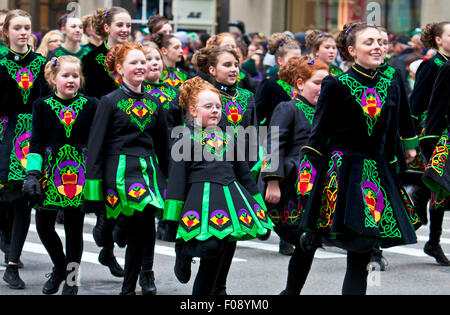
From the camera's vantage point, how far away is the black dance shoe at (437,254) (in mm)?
9289

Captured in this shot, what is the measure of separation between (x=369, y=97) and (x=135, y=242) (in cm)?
210

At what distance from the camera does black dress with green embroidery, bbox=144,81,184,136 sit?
8.72 m

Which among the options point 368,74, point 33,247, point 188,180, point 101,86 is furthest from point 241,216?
point 33,247

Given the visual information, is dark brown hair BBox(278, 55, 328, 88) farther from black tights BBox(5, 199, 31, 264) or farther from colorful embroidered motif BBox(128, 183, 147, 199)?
black tights BBox(5, 199, 31, 264)

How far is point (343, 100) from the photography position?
21.4 ft

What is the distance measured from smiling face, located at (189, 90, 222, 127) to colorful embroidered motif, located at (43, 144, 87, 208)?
1296 millimetres

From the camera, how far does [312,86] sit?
8.29 meters

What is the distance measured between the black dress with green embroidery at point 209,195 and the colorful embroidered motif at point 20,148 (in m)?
2.10

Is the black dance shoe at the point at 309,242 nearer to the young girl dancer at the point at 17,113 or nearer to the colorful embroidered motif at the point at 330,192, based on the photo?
the colorful embroidered motif at the point at 330,192

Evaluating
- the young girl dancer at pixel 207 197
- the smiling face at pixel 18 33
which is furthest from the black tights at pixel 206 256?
the smiling face at pixel 18 33

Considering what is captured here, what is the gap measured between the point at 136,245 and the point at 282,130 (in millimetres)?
1703

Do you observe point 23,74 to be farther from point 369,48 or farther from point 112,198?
point 369,48

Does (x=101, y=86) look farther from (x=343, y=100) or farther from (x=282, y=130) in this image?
(x=343, y=100)
